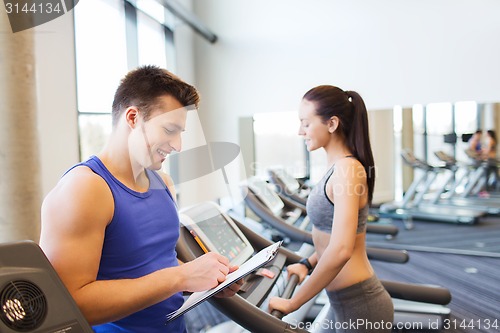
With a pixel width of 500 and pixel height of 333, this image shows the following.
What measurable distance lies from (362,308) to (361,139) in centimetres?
62

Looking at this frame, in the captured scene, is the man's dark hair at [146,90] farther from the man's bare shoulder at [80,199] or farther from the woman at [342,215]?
the woman at [342,215]

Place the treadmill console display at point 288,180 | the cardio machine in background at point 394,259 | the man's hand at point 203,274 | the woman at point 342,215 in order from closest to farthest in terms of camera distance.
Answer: the man's hand at point 203,274
the woman at point 342,215
the cardio machine in background at point 394,259
the treadmill console display at point 288,180

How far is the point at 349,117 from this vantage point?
167 centimetres

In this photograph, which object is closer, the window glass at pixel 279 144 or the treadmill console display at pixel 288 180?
the treadmill console display at pixel 288 180

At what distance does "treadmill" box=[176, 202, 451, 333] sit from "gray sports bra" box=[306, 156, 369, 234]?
14.0 inches

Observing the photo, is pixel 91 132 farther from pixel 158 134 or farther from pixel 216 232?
pixel 158 134

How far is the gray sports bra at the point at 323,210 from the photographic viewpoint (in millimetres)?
1598

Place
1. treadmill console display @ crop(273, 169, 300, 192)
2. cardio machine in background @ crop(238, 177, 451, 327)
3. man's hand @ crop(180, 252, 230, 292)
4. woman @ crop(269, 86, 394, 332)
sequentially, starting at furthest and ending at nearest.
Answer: treadmill console display @ crop(273, 169, 300, 192), cardio machine in background @ crop(238, 177, 451, 327), woman @ crop(269, 86, 394, 332), man's hand @ crop(180, 252, 230, 292)

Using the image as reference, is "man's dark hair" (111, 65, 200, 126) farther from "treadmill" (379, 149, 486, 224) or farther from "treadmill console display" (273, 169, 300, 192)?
"treadmill" (379, 149, 486, 224)

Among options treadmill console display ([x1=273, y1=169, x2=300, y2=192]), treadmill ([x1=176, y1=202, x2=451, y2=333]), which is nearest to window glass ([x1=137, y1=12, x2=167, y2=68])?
treadmill console display ([x1=273, y1=169, x2=300, y2=192])

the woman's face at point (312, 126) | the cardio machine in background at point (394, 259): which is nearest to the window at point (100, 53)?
the cardio machine in background at point (394, 259)

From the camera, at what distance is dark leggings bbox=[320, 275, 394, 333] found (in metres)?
1.57

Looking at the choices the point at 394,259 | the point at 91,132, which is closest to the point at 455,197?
the point at 394,259

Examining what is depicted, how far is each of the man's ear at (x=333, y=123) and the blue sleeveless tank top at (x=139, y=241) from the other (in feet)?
2.30
